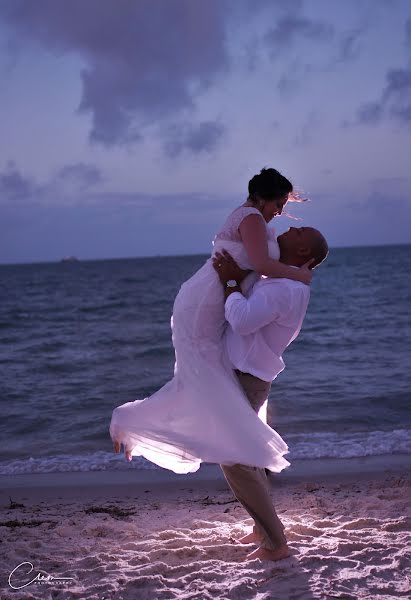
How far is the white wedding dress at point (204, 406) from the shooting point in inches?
151

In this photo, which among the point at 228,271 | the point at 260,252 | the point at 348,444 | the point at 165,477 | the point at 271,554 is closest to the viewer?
the point at 260,252

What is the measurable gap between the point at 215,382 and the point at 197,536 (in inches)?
53.3

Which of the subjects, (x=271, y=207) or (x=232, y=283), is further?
(x=271, y=207)

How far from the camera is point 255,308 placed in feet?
11.7

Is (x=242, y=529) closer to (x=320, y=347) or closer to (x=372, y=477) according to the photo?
(x=372, y=477)

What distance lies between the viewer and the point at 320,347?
17.5 meters

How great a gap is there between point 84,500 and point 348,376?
7.57m

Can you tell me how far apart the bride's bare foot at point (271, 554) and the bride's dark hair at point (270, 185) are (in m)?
2.13

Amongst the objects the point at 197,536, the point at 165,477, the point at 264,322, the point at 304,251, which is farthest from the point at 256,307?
the point at 165,477

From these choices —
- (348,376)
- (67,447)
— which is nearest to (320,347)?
(348,376)

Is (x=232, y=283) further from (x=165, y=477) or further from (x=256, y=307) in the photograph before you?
(x=165, y=477)

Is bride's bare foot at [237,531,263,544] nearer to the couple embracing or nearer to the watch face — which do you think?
the couple embracing

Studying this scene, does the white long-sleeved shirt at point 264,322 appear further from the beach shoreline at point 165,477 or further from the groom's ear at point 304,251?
the beach shoreline at point 165,477

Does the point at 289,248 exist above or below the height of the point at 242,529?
above
